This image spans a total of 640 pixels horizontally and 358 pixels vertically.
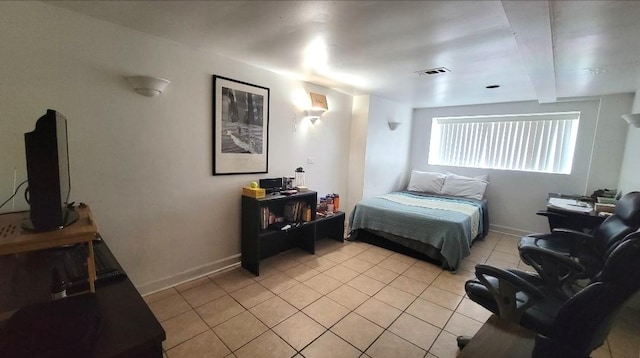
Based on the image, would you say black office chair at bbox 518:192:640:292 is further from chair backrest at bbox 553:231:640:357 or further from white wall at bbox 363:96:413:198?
white wall at bbox 363:96:413:198

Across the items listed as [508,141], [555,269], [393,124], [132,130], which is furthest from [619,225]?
[132,130]

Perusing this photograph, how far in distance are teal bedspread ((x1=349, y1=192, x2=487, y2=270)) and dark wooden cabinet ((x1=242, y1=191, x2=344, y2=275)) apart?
47 centimetres

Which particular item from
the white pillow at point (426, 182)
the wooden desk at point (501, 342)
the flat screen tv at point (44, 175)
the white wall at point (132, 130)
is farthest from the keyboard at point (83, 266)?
the white pillow at point (426, 182)

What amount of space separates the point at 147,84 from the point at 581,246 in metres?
3.92

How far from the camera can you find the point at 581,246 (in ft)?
7.75

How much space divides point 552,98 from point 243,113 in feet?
13.4

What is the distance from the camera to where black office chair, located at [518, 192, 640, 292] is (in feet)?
5.63

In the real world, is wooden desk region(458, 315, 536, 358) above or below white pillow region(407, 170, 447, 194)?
below

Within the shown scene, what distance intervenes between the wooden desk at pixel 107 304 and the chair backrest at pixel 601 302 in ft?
5.27

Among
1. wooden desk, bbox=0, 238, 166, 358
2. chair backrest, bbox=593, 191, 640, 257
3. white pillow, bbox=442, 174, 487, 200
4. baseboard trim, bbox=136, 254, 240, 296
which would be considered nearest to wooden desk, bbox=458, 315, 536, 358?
chair backrest, bbox=593, 191, 640, 257

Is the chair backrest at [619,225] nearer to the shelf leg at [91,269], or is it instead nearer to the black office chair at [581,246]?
the black office chair at [581,246]

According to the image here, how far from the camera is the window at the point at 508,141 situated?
4.03 m

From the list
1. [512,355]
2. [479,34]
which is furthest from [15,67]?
[512,355]

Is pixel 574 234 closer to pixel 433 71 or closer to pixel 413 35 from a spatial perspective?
pixel 433 71
